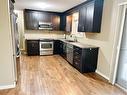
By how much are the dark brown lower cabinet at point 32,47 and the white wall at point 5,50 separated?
3141 millimetres

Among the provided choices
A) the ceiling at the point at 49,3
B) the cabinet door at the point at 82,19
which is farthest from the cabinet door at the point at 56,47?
the cabinet door at the point at 82,19

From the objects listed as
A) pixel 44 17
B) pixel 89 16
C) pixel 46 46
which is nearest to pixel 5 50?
pixel 89 16

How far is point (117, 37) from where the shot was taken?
2.87 meters

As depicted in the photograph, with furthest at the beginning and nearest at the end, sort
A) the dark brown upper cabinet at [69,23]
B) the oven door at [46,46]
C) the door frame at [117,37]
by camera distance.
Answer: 1. the oven door at [46,46]
2. the dark brown upper cabinet at [69,23]
3. the door frame at [117,37]

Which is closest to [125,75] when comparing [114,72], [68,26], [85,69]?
[114,72]

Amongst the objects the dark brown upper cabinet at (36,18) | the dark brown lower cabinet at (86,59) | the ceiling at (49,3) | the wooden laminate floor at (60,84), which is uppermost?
the ceiling at (49,3)

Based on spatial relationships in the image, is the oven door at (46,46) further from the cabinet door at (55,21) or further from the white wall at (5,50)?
the white wall at (5,50)

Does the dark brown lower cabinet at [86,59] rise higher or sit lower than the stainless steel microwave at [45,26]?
lower

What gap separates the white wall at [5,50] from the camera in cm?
234

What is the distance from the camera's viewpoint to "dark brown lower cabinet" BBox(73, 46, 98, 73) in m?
3.56

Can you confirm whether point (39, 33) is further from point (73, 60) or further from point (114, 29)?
point (114, 29)

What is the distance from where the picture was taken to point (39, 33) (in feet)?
20.7

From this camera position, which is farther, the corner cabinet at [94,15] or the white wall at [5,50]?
the corner cabinet at [94,15]

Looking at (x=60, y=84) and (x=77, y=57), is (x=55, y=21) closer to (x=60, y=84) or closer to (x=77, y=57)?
(x=77, y=57)
